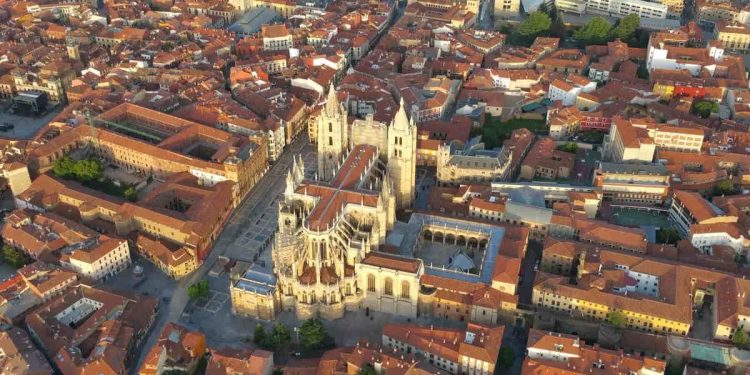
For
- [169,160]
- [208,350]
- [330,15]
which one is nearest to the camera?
[208,350]

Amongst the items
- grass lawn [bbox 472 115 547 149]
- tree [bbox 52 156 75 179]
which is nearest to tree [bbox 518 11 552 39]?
grass lawn [bbox 472 115 547 149]

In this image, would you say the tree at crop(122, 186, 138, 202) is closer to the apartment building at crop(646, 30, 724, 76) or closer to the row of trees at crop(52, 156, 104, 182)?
the row of trees at crop(52, 156, 104, 182)

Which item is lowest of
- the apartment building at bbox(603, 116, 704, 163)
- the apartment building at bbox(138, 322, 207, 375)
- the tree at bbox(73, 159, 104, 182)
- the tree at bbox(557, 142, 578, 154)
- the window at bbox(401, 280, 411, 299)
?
the apartment building at bbox(138, 322, 207, 375)

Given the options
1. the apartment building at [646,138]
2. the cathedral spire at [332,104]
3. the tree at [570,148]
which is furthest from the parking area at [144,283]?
the apartment building at [646,138]

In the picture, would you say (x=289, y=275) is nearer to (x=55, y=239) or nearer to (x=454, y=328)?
(x=454, y=328)

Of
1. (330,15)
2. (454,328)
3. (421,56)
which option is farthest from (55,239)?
(330,15)
